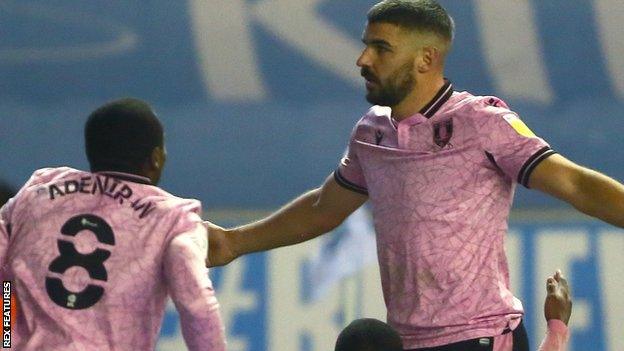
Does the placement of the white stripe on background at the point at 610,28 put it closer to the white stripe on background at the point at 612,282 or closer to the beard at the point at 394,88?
the white stripe on background at the point at 612,282

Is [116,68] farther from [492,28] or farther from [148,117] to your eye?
[148,117]

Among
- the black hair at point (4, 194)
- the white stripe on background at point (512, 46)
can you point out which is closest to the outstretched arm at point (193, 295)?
the black hair at point (4, 194)

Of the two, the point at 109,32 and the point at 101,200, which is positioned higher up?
the point at 109,32

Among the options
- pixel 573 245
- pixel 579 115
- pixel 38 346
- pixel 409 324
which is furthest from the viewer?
pixel 579 115

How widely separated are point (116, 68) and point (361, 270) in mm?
1876

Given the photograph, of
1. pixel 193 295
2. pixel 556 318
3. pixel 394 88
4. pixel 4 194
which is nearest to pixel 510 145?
pixel 394 88

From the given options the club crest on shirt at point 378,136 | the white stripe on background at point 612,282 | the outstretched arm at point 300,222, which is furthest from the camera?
the white stripe on background at point 612,282

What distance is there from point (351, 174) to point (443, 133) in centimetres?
47

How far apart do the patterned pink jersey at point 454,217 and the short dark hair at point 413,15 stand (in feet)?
0.79

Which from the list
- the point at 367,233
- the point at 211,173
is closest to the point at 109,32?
the point at 211,173

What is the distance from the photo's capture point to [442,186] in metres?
5.00

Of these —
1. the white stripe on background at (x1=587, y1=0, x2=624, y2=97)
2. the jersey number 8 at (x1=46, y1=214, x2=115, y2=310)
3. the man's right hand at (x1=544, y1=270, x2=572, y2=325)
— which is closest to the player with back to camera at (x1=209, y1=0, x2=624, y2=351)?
the man's right hand at (x1=544, y1=270, x2=572, y2=325)

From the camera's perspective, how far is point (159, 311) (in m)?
4.64

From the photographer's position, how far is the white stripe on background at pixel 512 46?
30.7ft
